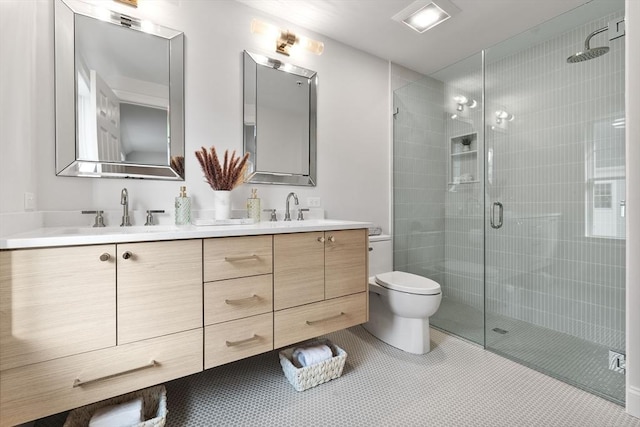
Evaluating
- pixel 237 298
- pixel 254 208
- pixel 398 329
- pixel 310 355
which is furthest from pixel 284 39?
pixel 398 329

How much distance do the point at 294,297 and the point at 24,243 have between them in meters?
1.05

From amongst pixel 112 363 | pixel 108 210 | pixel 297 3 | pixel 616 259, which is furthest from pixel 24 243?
pixel 616 259

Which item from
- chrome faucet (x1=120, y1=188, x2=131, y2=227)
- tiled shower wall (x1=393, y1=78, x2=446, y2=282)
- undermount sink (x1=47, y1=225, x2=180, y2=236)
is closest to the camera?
undermount sink (x1=47, y1=225, x2=180, y2=236)

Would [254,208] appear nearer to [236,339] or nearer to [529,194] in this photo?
[236,339]

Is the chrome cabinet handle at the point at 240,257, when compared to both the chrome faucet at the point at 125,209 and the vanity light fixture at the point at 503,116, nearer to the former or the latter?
the chrome faucet at the point at 125,209

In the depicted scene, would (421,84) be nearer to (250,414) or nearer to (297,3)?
(297,3)

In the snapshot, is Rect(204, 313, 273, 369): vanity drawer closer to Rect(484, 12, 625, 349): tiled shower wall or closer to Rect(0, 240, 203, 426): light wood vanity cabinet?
Rect(0, 240, 203, 426): light wood vanity cabinet

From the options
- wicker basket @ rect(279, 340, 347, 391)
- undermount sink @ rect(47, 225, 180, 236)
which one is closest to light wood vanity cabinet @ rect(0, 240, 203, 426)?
undermount sink @ rect(47, 225, 180, 236)

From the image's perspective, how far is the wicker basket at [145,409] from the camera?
1.16 m

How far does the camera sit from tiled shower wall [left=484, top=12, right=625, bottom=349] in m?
1.82

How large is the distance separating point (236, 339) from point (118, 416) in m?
0.52

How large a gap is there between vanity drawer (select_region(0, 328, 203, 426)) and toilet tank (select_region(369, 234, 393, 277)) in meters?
1.49

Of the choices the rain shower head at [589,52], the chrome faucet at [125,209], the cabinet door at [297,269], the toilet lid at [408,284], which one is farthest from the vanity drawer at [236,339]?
the rain shower head at [589,52]

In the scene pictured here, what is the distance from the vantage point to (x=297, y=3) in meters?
1.93
